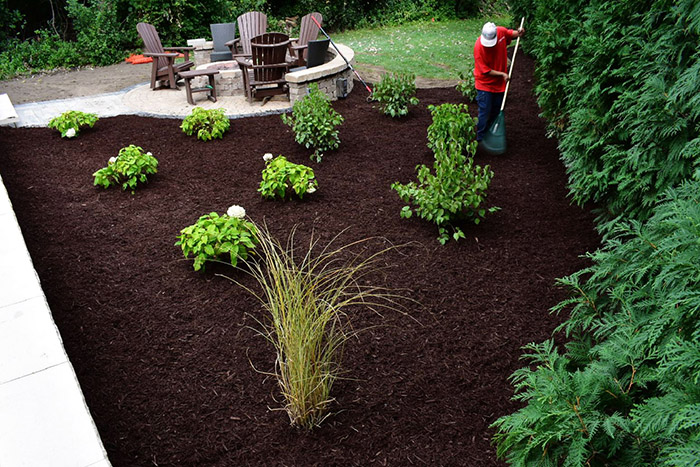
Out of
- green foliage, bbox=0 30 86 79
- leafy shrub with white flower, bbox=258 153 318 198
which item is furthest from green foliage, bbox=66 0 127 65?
leafy shrub with white flower, bbox=258 153 318 198

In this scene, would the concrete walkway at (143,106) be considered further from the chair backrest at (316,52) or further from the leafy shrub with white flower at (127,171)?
the leafy shrub with white flower at (127,171)

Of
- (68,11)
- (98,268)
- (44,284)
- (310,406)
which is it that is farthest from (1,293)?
(68,11)

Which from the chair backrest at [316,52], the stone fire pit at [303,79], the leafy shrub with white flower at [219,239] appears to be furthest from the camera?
the chair backrest at [316,52]

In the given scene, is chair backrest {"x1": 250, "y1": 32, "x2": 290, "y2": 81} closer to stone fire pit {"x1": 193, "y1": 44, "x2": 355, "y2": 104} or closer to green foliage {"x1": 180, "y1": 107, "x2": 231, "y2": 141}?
stone fire pit {"x1": 193, "y1": 44, "x2": 355, "y2": 104}

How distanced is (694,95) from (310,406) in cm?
283

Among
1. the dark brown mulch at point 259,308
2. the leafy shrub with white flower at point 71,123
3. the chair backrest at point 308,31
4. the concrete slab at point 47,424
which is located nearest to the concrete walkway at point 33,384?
the concrete slab at point 47,424

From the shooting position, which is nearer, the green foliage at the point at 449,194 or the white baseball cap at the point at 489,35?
the green foliage at the point at 449,194

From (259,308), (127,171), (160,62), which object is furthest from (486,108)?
(160,62)

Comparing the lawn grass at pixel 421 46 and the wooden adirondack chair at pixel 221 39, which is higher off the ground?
the wooden adirondack chair at pixel 221 39

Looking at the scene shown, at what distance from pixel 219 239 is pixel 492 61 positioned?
3682 millimetres

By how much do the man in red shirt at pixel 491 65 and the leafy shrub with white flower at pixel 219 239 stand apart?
10.6 ft

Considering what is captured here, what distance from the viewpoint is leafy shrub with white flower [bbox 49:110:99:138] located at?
7.08 m

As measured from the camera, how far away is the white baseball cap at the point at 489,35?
18.3 ft

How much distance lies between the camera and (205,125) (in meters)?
7.11
